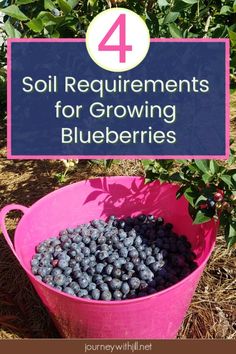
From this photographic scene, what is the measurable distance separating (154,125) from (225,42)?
0.99ft

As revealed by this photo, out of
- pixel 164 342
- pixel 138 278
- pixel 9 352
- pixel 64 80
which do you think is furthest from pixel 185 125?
pixel 9 352

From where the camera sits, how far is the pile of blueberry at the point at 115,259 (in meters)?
1.40

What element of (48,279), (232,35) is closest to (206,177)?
(232,35)

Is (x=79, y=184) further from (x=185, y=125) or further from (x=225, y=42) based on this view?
(x=225, y=42)

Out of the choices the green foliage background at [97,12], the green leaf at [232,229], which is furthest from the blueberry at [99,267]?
the green foliage background at [97,12]

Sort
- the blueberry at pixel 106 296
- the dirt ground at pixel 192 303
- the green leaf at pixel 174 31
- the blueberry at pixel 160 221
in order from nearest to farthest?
the green leaf at pixel 174 31 < the blueberry at pixel 106 296 < the dirt ground at pixel 192 303 < the blueberry at pixel 160 221

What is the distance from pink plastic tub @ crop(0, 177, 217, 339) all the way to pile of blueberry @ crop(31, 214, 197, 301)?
0.04 m

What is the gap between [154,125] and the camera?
134 centimetres

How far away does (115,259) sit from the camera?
149 centimetres

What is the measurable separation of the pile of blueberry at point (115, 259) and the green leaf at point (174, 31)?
2.26 ft

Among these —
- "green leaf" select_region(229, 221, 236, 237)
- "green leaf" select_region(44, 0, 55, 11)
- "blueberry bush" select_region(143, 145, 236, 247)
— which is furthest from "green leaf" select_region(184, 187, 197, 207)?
"green leaf" select_region(44, 0, 55, 11)

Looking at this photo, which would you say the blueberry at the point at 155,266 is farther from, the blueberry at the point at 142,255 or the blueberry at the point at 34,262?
the blueberry at the point at 34,262

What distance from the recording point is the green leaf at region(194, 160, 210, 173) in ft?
4.15

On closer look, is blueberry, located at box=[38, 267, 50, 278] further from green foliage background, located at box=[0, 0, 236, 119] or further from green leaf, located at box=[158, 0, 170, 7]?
green leaf, located at box=[158, 0, 170, 7]
